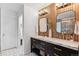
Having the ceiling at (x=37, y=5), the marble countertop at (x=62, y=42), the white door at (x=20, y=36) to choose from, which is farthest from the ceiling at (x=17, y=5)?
the marble countertop at (x=62, y=42)

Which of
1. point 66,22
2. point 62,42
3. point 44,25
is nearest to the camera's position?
point 62,42

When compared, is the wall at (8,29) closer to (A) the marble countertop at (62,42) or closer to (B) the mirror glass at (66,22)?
(A) the marble countertop at (62,42)

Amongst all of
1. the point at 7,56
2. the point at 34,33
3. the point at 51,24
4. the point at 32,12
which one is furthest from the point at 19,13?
the point at 7,56

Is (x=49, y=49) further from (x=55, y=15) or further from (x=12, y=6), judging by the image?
(x=12, y=6)

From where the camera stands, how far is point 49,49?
5.93 feet

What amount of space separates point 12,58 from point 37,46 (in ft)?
1.34

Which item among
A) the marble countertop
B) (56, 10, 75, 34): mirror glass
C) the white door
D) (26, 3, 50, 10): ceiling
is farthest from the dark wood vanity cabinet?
(26, 3, 50, 10): ceiling

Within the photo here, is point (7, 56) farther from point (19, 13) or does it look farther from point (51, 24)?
point (51, 24)

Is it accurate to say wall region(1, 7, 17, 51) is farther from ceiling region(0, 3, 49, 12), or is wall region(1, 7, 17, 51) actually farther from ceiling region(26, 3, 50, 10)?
ceiling region(26, 3, 50, 10)

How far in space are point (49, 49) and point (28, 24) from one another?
1.56ft

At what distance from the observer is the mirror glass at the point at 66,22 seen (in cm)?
183

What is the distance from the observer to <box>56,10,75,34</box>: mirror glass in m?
1.83

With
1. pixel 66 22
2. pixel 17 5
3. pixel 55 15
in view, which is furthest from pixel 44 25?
pixel 17 5

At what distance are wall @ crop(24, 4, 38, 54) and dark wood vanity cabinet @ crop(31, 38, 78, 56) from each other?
83 mm
